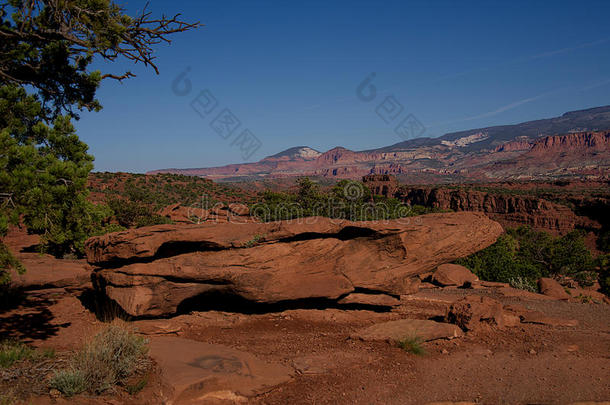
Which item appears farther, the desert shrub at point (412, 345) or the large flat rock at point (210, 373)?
the desert shrub at point (412, 345)

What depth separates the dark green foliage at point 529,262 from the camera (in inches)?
739

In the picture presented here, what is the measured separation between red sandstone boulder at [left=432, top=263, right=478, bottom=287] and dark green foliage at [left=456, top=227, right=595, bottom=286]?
2193 millimetres

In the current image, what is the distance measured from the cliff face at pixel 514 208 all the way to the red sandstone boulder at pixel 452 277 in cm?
4696

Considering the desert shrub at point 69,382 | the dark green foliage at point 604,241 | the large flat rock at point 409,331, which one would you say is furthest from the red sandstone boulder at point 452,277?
the dark green foliage at point 604,241

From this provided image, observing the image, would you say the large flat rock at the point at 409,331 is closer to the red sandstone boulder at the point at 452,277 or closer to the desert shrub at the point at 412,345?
the desert shrub at the point at 412,345

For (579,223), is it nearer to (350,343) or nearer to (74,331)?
(350,343)

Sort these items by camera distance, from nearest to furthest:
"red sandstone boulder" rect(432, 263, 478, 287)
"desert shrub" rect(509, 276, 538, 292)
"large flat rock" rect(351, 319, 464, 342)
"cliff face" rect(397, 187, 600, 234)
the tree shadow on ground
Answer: "large flat rock" rect(351, 319, 464, 342)
the tree shadow on ground
"desert shrub" rect(509, 276, 538, 292)
"red sandstone boulder" rect(432, 263, 478, 287)
"cliff face" rect(397, 187, 600, 234)

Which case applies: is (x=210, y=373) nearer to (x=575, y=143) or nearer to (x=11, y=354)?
(x=11, y=354)

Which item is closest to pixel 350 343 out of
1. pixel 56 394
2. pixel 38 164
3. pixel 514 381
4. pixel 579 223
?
pixel 514 381

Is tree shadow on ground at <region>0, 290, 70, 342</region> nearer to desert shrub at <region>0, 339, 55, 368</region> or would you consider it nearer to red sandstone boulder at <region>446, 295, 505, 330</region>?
desert shrub at <region>0, 339, 55, 368</region>

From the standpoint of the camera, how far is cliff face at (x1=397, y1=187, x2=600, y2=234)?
56656 mm

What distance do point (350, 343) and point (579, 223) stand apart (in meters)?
63.5

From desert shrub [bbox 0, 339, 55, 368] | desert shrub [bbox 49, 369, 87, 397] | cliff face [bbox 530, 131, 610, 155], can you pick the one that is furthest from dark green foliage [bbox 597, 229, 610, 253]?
cliff face [bbox 530, 131, 610, 155]

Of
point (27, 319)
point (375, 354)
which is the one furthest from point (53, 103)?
point (375, 354)
